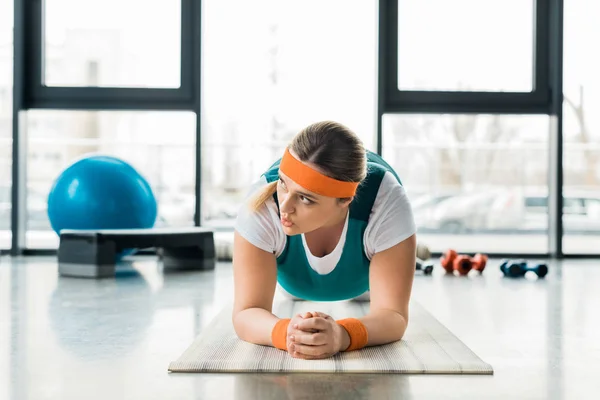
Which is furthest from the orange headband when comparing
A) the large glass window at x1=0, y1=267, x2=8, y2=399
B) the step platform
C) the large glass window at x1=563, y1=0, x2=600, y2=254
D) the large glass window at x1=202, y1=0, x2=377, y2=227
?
the large glass window at x1=563, y1=0, x2=600, y2=254

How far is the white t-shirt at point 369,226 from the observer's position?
6.31 feet

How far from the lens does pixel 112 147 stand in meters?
5.05

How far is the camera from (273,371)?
5.53 feet

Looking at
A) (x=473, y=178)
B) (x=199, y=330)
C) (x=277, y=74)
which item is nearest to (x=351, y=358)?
(x=199, y=330)

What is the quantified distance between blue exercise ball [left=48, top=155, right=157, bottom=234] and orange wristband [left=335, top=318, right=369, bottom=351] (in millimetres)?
2382

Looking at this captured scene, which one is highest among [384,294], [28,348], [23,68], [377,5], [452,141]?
[377,5]

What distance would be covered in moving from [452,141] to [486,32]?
30.3 inches

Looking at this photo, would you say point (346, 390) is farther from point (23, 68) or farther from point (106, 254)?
point (23, 68)

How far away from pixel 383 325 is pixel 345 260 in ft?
0.69

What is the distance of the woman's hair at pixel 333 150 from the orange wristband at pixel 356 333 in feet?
1.18

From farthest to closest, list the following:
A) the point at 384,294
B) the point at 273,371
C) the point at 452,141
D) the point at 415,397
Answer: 1. the point at 452,141
2. the point at 384,294
3. the point at 273,371
4. the point at 415,397

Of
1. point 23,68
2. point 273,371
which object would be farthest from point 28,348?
point 23,68

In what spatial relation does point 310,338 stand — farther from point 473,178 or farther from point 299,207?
point 473,178

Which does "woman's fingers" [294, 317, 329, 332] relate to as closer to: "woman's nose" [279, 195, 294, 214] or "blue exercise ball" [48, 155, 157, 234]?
"woman's nose" [279, 195, 294, 214]
